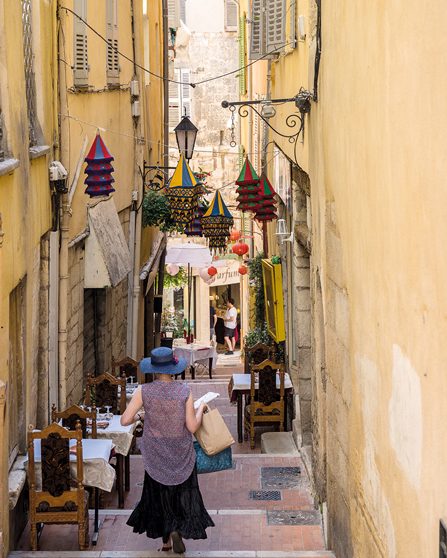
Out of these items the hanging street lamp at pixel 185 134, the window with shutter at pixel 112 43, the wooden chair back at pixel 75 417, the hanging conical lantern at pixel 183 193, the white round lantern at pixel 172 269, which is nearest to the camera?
the wooden chair back at pixel 75 417

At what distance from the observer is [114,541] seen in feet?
28.5

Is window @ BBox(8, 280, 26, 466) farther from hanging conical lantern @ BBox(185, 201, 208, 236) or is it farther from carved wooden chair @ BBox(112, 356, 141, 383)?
hanging conical lantern @ BBox(185, 201, 208, 236)

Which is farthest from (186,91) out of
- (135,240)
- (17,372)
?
(17,372)

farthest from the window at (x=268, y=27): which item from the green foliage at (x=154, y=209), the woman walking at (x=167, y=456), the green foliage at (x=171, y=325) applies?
the green foliage at (x=171, y=325)

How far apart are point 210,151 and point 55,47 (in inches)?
991

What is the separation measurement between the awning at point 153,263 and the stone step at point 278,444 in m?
7.21

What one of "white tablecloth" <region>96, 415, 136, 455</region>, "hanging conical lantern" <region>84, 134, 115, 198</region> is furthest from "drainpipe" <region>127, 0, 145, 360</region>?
"white tablecloth" <region>96, 415, 136, 455</region>

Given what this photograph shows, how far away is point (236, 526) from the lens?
9.05m

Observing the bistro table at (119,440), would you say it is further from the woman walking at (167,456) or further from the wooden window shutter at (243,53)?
the wooden window shutter at (243,53)

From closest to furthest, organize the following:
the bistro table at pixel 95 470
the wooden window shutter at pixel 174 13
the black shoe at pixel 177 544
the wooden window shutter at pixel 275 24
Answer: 1. the black shoe at pixel 177 544
2. the bistro table at pixel 95 470
3. the wooden window shutter at pixel 275 24
4. the wooden window shutter at pixel 174 13

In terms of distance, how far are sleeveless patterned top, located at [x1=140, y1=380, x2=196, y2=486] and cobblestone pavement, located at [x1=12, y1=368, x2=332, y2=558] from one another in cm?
65

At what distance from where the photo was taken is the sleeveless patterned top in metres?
7.85

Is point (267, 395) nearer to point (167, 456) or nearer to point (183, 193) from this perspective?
point (183, 193)

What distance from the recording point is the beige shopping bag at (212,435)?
8.05 meters
